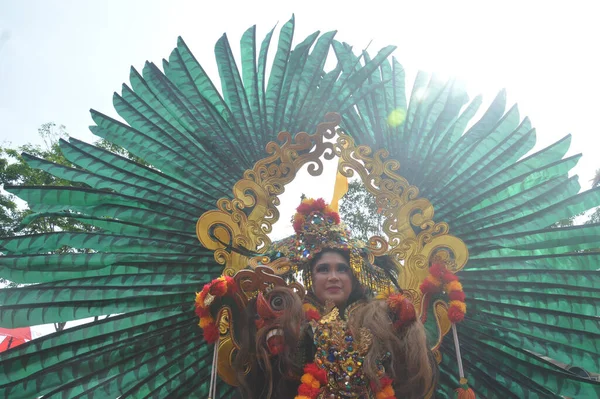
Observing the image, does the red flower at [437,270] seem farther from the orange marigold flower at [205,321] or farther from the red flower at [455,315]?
the orange marigold flower at [205,321]

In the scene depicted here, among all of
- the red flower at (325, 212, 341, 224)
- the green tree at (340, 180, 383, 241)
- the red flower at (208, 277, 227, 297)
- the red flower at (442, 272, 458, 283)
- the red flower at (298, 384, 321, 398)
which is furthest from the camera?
the green tree at (340, 180, 383, 241)

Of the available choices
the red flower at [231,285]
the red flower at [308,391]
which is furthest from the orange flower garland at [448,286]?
the red flower at [231,285]

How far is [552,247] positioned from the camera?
338 cm

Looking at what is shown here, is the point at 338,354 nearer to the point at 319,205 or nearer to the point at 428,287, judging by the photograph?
the point at 428,287

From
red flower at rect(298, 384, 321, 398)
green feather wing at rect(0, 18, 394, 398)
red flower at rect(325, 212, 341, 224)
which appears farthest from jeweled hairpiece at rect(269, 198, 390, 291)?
red flower at rect(298, 384, 321, 398)

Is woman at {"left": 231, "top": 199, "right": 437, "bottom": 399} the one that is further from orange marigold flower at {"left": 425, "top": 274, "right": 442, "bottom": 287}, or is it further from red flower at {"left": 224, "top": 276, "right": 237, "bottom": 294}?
orange marigold flower at {"left": 425, "top": 274, "right": 442, "bottom": 287}

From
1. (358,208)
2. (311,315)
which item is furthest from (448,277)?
(358,208)

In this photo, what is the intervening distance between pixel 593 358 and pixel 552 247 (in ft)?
2.70

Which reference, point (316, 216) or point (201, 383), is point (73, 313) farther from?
point (316, 216)

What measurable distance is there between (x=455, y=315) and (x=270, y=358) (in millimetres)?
1314

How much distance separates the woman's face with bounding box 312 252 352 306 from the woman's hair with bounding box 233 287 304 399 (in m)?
0.51

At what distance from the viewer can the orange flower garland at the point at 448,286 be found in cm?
305

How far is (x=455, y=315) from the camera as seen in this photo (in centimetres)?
302

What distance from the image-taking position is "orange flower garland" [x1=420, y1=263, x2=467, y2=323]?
10.00 ft
